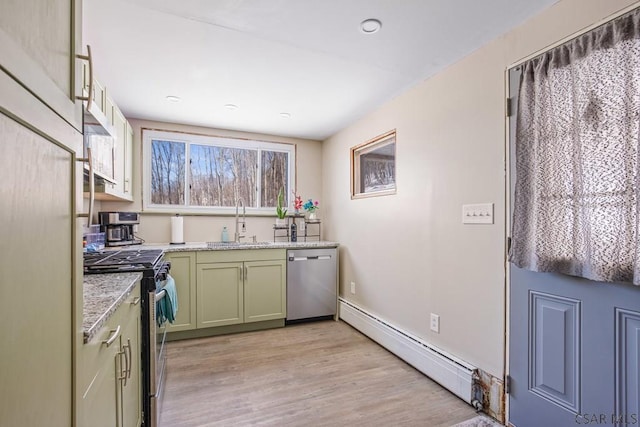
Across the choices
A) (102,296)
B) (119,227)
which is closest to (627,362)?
(102,296)

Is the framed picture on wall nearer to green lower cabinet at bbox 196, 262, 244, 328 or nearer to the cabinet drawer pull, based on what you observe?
green lower cabinet at bbox 196, 262, 244, 328

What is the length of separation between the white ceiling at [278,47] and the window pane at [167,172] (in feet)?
1.93

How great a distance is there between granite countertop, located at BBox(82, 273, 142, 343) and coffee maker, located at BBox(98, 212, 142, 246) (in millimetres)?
1670

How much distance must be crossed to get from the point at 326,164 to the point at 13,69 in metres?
3.78

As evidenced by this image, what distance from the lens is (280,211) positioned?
12.8 feet

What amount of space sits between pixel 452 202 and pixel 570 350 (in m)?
1.04

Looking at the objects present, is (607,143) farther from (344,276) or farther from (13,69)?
(344,276)

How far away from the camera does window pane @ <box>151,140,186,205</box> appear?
354cm

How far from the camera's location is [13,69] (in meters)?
0.49

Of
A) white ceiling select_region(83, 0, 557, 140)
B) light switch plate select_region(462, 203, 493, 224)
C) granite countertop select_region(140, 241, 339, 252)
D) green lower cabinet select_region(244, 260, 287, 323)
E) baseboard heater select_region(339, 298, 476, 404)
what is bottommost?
baseboard heater select_region(339, 298, 476, 404)

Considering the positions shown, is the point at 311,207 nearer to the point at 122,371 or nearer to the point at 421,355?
the point at 421,355

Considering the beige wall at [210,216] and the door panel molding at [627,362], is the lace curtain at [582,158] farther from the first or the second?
the beige wall at [210,216]

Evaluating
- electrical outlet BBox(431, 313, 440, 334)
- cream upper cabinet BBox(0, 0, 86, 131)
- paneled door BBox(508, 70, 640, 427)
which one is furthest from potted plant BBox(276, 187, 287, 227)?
cream upper cabinet BBox(0, 0, 86, 131)

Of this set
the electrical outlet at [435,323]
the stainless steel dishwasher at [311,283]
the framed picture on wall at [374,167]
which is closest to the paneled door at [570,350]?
the electrical outlet at [435,323]
